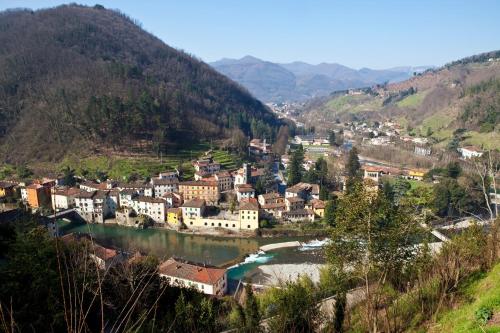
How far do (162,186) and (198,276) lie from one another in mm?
12063

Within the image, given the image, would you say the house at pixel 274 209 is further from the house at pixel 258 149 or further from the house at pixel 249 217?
the house at pixel 258 149

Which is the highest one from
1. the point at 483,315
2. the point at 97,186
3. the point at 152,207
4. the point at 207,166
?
the point at 483,315

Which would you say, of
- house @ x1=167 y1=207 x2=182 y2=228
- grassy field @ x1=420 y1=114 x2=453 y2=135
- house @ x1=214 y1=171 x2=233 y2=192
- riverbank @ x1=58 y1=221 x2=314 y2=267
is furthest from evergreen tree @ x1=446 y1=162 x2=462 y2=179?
grassy field @ x1=420 y1=114 x2=453 y2=135

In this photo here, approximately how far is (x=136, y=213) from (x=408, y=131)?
42.6 m

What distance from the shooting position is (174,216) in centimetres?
2131

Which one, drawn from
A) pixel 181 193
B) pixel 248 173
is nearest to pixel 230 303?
pixel 181 193

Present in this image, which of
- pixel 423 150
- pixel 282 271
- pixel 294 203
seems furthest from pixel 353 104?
pixel 282 271

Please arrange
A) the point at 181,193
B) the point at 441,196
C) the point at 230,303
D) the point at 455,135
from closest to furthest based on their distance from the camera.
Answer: the point at 230,303 < the point at 441,196 < the point at 181,193 < the point at 455,135

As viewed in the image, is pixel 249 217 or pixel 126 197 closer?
pixel 249 217

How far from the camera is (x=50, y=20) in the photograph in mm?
58062

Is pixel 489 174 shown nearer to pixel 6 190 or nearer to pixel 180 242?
pixel 180 242

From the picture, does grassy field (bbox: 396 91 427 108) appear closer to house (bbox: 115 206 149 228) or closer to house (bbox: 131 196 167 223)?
house (bbox: 131 196 167 223)

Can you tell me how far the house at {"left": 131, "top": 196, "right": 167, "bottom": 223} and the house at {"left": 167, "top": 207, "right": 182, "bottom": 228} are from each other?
1.37ft

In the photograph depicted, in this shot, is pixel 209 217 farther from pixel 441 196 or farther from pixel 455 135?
pixel 455 135
